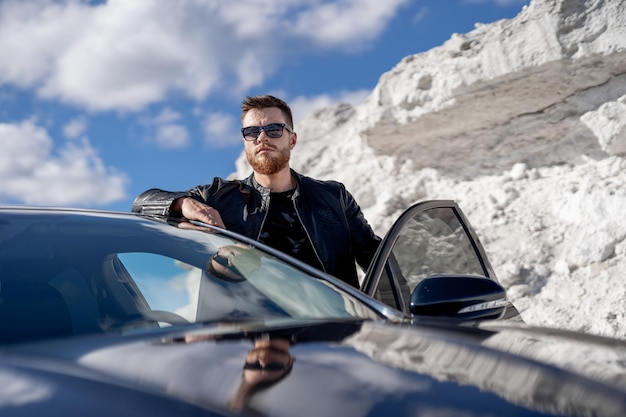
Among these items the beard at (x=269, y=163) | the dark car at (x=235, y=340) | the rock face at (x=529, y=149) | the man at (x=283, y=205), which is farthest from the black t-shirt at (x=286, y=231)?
the rock face at (x=529, y=149)

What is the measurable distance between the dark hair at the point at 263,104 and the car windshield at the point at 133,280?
2.21 m

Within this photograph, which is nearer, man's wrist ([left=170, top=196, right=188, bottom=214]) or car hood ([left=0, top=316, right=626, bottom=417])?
car hood ([left=0, top=316, right=626, bottom=417])

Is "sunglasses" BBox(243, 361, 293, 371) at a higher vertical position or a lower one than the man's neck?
lower

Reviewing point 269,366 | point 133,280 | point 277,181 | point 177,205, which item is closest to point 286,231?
point 277,181

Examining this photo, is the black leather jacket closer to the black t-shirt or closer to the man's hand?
the black t-shirt

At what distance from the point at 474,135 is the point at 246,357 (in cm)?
1145

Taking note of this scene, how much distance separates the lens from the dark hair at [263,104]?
4.23 m

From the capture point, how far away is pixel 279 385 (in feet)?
3.24

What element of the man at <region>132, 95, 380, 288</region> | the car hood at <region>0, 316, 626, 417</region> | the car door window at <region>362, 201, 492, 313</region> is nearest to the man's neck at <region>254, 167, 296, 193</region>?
the man at <region>132, 95, 380, 288</region>

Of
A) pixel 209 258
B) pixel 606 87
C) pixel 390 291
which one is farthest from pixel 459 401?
pixel 606 87

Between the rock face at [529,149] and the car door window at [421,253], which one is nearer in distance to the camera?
the car door window at [421,253]

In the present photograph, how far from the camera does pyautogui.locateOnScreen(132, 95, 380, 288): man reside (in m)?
3.76

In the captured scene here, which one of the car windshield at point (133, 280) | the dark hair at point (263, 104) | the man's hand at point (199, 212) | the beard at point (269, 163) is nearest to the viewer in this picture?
the car windshield at point (133, 280)

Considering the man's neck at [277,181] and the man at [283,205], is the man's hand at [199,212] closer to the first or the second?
the man at [283,205]
